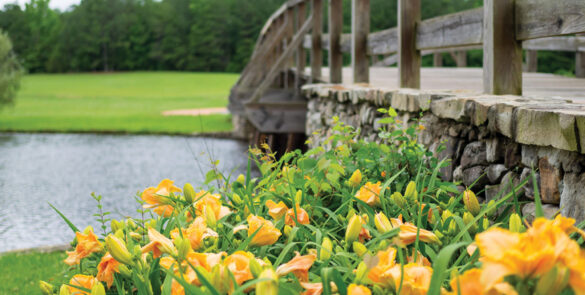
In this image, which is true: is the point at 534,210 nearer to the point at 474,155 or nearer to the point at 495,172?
the point at 495,172

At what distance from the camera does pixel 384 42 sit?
4781mm

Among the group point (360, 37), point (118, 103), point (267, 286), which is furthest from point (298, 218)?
point (118, 103)

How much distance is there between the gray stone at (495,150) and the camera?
7.77 feet

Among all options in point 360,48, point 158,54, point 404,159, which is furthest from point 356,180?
point 158,54

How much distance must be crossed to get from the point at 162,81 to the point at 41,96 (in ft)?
37.5

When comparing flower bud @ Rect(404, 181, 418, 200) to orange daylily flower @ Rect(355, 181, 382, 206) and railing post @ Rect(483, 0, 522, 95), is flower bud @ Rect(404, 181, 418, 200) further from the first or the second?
railing post @ Rect(483, 0, 522, 95)

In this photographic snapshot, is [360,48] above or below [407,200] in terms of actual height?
above

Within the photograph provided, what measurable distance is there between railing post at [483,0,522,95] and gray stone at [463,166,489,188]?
1.76ft

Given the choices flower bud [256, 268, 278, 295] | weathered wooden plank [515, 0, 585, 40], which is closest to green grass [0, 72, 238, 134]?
weathered wooden plank [515, 0, 585, 40]

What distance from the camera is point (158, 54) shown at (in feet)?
194

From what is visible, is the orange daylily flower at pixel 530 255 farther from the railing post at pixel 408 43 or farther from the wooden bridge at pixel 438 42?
the railing post at pixel 408 43

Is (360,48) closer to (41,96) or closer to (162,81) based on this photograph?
(41,96)

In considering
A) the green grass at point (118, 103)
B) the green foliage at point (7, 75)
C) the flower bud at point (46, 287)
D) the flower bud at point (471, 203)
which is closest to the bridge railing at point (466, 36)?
the flower bud at point (471, 203)

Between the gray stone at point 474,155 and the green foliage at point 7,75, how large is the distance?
21.3 metres
